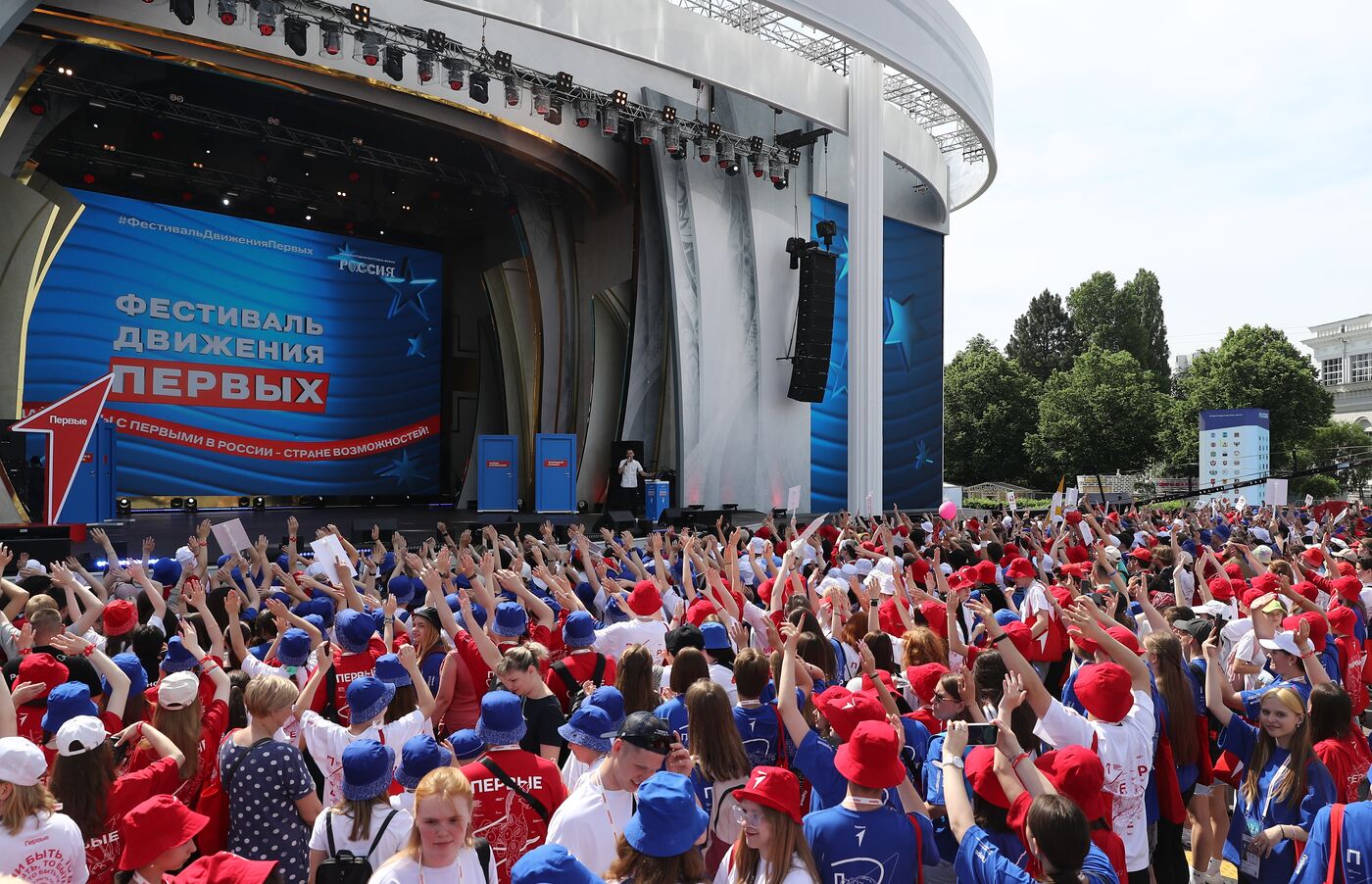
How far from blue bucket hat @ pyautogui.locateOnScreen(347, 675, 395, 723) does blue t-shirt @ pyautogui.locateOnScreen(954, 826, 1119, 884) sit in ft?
7.33

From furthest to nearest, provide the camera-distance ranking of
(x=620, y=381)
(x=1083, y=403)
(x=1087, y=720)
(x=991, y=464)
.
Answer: (x=991, y=464)
(x=1083, y=403)
(x=620, y=381)
(x=1087, y=720)

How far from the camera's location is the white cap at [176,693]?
3707 mm

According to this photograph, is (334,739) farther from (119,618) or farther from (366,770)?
(119,618)

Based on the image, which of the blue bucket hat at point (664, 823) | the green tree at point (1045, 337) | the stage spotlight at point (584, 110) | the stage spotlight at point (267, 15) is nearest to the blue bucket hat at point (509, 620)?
the blue bucket hat at point (664, 823)

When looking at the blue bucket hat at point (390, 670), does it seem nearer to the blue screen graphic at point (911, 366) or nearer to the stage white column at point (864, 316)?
the stage white column at point (864, 316)

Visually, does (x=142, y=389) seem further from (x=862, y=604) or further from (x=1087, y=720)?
(x=1087, y=720)

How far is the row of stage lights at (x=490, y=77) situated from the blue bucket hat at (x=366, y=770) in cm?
1367

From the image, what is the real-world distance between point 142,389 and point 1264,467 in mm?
28172

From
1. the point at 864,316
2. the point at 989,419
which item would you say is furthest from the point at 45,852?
the point at 989,419

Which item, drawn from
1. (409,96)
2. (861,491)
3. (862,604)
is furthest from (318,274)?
(862,604)

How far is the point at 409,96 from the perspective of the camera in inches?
703

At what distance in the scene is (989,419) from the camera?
46438mm

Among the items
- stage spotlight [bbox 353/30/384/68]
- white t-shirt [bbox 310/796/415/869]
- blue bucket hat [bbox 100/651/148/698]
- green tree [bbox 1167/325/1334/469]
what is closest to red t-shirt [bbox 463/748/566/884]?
white t-shirt [bbox 310/796/415/869]

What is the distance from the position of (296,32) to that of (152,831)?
14.2 m
